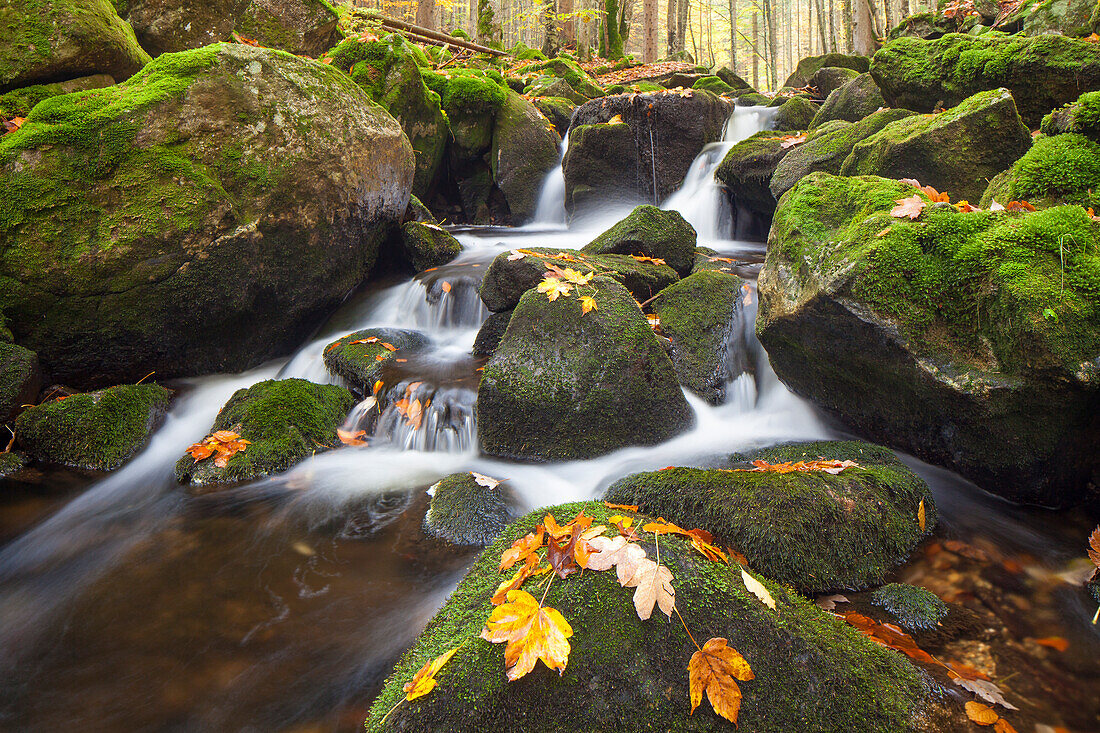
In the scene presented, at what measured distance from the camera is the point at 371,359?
5844 mm

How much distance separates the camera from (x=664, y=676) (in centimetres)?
173

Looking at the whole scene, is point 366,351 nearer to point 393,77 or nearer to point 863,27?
point 393,77

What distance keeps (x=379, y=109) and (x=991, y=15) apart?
13320mm

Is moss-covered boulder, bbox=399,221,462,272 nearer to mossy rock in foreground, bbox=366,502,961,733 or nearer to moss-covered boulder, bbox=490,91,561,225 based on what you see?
moss-covered boulder, bbox=490,91,561,225

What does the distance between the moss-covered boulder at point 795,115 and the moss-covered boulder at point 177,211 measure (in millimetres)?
9918

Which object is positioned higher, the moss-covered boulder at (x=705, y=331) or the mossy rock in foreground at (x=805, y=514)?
the moss-covered boulder at (x=705, y=331)

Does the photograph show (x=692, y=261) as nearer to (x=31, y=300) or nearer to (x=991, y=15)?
(x=31, y=300)

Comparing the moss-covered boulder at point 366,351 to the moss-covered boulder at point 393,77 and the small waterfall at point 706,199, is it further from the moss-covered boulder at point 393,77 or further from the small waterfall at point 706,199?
the small waterfall at point 706,199

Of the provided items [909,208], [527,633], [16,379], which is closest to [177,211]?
[16,379]

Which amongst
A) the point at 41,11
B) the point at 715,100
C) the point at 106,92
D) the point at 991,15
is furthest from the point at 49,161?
the point at 991,15

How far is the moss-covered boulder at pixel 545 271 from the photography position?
5336mm

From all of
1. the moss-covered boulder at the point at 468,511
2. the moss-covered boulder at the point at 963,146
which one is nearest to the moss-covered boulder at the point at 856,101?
the moss-covered boulder at the point at 963,146

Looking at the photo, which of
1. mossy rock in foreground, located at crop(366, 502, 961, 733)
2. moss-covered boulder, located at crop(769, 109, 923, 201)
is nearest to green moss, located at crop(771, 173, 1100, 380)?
mossy rock in foreground, located at crop(366, 502, 961, 733)

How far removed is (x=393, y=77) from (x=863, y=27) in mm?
14006
